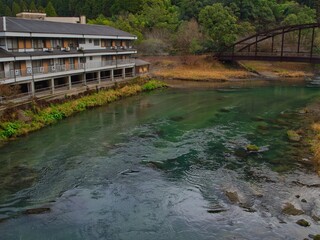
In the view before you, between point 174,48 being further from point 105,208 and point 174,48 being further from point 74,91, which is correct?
point 105,208

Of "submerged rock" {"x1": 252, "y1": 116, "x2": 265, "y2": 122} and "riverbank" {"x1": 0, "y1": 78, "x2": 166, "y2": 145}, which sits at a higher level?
"riverbank" {"x1": 0, "y1": 78, "x2": 166, "y2": 145}

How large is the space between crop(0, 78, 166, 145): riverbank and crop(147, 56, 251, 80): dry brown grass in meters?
18.3

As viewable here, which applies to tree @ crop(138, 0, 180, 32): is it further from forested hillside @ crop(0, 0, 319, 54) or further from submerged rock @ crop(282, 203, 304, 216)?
submerged rock @ crop(282, 203, 304, 216)

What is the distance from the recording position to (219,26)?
230ft

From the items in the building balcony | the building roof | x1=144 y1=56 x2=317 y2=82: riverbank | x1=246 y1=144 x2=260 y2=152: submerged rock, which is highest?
the building roof

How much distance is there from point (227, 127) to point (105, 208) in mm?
17109

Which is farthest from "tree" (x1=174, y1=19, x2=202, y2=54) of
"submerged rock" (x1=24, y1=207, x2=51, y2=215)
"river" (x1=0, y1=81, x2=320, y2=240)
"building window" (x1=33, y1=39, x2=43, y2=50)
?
"submerged rock" (x1=24, y1=207, x2=51, y2=215)

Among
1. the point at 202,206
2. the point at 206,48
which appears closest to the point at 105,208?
the point at 202,206

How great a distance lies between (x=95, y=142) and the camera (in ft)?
88.3

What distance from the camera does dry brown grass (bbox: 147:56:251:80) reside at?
203 ft

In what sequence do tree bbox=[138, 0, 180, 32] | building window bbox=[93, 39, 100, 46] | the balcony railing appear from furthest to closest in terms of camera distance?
1. tree bbox=[138, 0, 180, 32]
2. building window bbox=[93, 39, 100, 46]
3. the balcony railing

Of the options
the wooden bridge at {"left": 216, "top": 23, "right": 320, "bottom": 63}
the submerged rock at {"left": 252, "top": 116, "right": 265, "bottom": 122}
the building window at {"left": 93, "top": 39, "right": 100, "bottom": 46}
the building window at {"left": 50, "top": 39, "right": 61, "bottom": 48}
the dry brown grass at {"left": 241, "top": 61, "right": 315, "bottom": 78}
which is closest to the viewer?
the submerged rock at {"left": 252, "top": 116, "right": 265, "bottom": 122}

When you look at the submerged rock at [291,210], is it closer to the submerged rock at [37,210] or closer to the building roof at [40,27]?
the submerged rock at [37,210]

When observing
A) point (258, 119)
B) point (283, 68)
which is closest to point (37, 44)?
point (258, 119)
